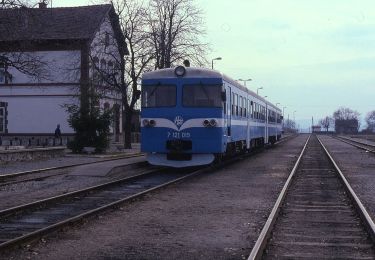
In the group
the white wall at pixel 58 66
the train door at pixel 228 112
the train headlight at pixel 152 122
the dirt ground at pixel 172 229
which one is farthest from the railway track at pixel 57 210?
the white wall at pixel 58 66

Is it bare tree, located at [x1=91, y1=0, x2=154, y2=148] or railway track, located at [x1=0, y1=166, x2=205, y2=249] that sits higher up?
bare tree, located at [x1=91, y1=0, x2=154, y2=148]

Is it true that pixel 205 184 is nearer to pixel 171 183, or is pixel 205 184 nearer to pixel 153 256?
pixel 171 183

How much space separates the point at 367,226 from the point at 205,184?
7.24 meters

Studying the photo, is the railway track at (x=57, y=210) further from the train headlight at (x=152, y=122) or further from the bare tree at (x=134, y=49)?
the bare tree at (x=134, y=49)

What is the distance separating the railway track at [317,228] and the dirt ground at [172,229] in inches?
11.2

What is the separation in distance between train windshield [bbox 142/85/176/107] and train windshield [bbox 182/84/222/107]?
0.42m

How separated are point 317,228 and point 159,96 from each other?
10990mm

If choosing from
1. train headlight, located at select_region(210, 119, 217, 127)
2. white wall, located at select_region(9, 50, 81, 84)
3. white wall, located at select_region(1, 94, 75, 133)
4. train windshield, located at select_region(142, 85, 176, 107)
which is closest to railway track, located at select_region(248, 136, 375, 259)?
train headlight, located at select_region(210, 119, 217, 127)

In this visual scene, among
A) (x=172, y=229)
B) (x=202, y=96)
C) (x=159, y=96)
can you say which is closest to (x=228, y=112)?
(x=202, y=96)

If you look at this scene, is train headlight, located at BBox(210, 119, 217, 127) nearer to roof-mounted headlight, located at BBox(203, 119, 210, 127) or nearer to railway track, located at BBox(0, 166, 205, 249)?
roof-mounted headlight, located at BBox(203, 119, 210, 127)

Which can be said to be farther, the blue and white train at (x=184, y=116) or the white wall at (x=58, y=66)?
the white wall at (x=58, y=66)

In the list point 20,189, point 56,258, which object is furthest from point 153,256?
point 20,189

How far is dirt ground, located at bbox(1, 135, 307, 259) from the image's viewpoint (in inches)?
287

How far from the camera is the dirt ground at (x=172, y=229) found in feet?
23.9
